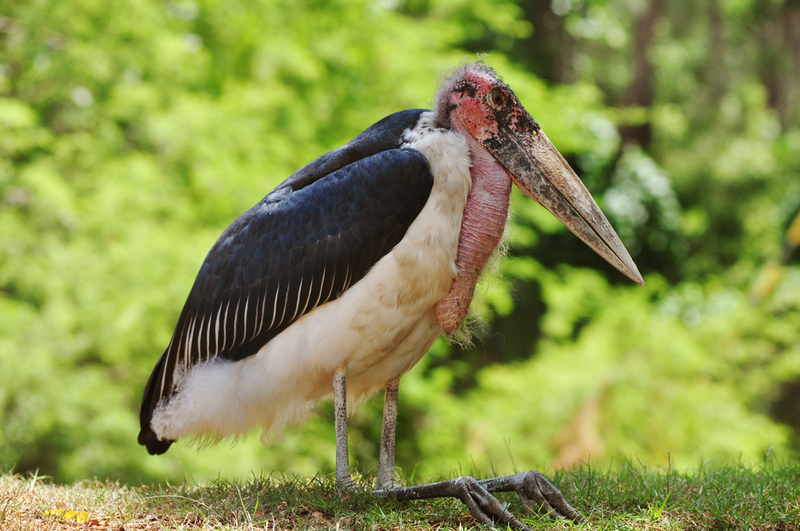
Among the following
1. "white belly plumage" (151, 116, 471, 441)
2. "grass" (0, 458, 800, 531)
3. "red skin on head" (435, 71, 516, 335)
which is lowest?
"grass" (0, 458, 800, 531)

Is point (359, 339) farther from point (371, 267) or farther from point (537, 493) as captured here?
point (537, 493)

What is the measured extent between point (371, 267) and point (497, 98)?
0.94 meters

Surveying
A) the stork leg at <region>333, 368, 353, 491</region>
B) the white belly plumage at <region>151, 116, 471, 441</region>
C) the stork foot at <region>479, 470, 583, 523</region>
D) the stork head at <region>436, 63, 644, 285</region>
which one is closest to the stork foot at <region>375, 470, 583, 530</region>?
the stork foot at <region>479, 470, 583, 523</region>

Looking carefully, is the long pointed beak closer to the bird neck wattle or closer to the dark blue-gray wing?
the bird neck wattle

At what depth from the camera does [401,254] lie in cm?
300

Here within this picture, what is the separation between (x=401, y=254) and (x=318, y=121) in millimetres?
5537

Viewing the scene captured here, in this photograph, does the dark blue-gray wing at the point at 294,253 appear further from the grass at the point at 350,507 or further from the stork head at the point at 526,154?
the grass at the point at 350,507

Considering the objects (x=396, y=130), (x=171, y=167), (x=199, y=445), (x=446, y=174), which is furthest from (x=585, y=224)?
(x=171, y=167)

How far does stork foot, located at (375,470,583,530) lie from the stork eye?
156cm

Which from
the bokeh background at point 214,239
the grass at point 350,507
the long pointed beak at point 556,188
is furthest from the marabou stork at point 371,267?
the bokeh background at point 214,239

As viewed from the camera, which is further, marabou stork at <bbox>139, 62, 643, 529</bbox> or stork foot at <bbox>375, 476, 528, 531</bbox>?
marabou stork at <bbox>139, 62, 643, 529</bbox>

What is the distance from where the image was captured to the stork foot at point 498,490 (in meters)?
2.77

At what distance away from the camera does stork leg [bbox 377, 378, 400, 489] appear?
11.1 ft

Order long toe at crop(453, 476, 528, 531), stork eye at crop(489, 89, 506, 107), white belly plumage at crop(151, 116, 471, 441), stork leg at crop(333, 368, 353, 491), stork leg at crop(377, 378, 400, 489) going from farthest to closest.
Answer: stork leg at crop(377, 378, 400, 489) < stork eye at crop(489, 89, 506, 107) < stork leg at crop(333, 368, 353, 491) < white belly plumage at crop(151, 116, 471, 441) < long toe at crop(453, 476, 528, 531)
